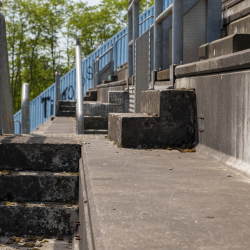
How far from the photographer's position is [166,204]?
1.52 meters

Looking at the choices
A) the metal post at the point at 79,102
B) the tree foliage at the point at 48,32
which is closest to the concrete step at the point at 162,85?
the metal post at the point at 79,102

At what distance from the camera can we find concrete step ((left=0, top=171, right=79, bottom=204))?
2.67m

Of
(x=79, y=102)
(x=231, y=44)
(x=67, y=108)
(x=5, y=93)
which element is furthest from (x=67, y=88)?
(x=231, y=44)

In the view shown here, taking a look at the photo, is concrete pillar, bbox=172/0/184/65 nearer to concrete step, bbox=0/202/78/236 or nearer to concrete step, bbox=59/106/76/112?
concrete step, bbox=0/202/78/236

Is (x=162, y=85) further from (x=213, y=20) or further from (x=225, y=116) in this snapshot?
(x=225, y=116)

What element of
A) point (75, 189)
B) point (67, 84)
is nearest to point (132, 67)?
point (75, 189)

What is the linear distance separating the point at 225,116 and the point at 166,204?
109cm

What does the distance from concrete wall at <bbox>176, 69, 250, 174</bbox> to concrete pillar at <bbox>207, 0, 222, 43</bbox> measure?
0.91 m

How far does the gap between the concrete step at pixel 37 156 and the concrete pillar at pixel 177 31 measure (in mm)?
1415

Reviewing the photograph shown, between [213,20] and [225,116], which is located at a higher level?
[213,20]

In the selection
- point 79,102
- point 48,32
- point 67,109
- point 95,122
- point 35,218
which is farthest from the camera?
point 48,32

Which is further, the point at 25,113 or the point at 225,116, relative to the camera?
the point at 25,113

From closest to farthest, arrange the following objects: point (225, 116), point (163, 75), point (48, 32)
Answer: point (225, 116)
point (163, 75)
point (48, 32)

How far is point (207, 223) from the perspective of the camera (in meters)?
1.30
